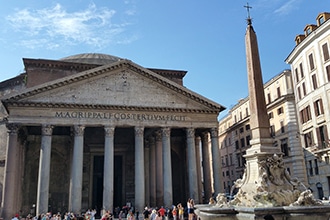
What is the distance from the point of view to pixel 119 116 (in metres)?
20.5

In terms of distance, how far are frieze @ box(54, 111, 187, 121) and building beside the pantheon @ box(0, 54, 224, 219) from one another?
0.20 feet

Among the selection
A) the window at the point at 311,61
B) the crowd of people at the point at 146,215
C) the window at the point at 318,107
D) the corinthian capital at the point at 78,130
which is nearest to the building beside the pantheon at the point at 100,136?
the corinthian capital at the point at 78,130

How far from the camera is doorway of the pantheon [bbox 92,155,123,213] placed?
2489cm

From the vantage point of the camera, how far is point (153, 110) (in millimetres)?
21219

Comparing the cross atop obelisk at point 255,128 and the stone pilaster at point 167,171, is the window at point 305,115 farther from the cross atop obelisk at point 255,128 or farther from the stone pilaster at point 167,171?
the cross atop obelisk at point 255,128

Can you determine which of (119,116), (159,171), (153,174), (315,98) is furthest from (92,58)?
(315,98)

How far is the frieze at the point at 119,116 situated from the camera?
1978cm

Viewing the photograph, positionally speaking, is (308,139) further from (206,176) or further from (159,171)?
(159,171)

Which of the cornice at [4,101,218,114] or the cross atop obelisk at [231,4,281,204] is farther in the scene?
the cornice at [4,101,218,114]

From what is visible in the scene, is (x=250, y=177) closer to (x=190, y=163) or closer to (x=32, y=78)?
(x=190, y=163)

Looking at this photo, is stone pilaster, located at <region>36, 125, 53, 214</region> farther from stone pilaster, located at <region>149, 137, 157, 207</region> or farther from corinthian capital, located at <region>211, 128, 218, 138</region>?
corinthian capital, located at <region>211, 128, 218, 138</region>

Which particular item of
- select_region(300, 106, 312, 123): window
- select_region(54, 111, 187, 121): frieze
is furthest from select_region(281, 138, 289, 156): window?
select_region(54, 111, 187, 121): frieze

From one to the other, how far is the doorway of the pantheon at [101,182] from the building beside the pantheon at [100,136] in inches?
3.2

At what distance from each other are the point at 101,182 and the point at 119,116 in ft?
25.6
